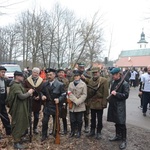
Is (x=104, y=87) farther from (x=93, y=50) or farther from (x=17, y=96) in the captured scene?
(x=93, y=50)

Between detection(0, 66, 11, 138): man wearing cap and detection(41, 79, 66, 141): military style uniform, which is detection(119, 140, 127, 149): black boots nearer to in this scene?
detection(41, 79, 66, 141): military style uniform

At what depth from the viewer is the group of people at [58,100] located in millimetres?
5078

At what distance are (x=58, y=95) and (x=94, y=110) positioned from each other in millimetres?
1028

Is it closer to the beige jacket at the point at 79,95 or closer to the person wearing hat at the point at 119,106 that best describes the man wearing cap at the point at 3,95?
the beige jacket at the point at 79,95

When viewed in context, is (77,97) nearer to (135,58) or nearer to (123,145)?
(123,145)

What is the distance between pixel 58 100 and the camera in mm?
5363

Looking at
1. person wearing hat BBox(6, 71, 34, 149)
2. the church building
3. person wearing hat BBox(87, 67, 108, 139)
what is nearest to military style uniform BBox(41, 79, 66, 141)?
person wearing hat BBox(6, 71, 34, 149)

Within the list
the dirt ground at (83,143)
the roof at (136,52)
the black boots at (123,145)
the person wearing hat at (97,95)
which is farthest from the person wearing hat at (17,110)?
the roof at (136,52)

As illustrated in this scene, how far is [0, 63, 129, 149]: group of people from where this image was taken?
16.7 ft

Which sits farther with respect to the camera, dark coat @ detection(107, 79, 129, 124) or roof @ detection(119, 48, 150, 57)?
roof @ detection(119, 48, 150, 57)

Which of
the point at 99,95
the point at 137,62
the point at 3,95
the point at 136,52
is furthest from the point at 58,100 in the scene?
the point at 136,52

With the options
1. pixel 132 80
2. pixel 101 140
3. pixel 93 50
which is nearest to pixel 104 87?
pixel 101 140

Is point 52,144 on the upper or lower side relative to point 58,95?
lower

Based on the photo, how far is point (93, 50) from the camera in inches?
1489
